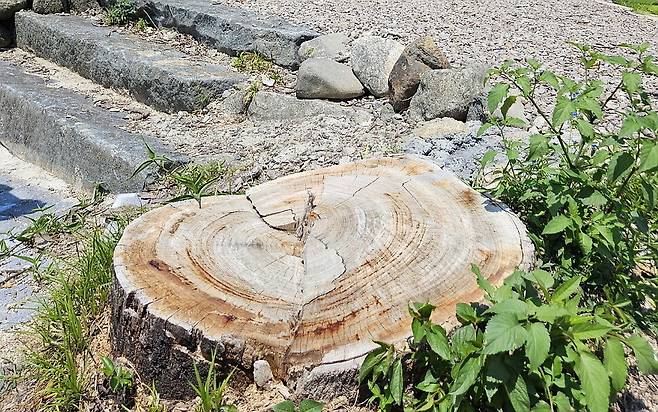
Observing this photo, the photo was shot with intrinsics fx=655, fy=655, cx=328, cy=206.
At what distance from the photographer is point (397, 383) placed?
161 cm

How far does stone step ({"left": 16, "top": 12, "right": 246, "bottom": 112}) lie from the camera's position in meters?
4.62

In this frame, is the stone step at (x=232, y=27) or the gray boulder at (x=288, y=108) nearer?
the gray boulder at (x=288, y=108)

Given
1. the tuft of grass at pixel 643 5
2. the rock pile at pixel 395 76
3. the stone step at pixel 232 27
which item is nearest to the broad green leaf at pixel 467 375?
the rock pile at pixel 395 76

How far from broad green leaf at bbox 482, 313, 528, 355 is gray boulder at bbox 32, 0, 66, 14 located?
19.7ft

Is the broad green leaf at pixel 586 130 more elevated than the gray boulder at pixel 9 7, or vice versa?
the broad green leaf at pixel 586 130

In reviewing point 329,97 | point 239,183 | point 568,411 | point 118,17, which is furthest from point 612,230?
point 118,17

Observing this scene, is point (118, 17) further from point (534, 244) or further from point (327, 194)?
point (534, 244)

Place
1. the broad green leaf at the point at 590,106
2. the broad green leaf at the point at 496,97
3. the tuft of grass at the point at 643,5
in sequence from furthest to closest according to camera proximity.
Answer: the tuft of grass at the point at 643,5 < the broad green leaf at the point at 496,97 < the broad green leaf at the point at 590,106

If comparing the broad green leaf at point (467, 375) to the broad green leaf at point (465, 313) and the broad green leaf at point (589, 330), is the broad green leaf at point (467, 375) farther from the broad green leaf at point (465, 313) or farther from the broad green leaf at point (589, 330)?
the broad green leaf at point (589, 330)

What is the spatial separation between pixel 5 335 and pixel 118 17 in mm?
4215

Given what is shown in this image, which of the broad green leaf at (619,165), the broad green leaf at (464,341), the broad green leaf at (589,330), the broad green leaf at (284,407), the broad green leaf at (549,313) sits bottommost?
the broad green leaf at (284,407)

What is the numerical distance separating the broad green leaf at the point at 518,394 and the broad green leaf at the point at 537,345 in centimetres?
15

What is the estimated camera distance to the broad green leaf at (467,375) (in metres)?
1.47

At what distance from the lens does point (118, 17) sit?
19.4 feet
